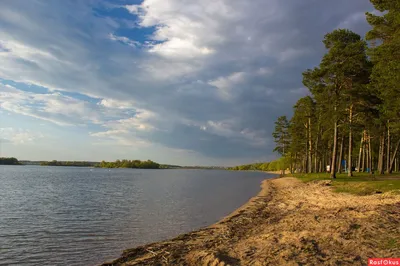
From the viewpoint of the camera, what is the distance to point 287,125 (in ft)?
268

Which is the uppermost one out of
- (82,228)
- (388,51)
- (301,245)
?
(388,51)

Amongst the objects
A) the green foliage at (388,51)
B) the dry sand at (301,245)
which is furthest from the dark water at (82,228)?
the green foliage at (388,51)

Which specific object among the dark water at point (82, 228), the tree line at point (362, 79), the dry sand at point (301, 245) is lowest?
the dark water at point (82, 228)

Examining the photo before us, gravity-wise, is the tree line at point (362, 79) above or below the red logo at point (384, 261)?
above

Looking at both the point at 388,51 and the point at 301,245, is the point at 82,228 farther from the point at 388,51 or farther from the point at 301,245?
the point at 388,51

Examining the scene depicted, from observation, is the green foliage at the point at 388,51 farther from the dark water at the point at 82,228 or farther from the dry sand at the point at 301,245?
the dark water at the point at 82,228

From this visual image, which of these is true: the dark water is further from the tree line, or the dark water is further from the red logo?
the tree line

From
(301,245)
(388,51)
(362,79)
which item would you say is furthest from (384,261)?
(362,79)

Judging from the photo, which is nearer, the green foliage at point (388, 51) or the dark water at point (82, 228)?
the dark water at point (82, 228)

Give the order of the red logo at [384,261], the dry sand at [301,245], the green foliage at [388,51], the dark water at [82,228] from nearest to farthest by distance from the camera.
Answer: the red logo at [384,261]
the dry sand at [301,245]
the dark water at [82,228]
the green foliage at [388,51]

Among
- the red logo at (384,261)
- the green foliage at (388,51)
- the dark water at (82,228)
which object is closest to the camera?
the red logo at (384,261)

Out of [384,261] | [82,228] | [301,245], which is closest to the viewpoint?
[384,261]

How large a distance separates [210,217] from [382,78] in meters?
19.7

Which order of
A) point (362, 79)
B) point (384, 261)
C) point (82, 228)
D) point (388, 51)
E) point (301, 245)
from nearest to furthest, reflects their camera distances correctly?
point (384, 261) → point (301, 245) → point (82, 228) → point (388, 51) → point (362, 79)
